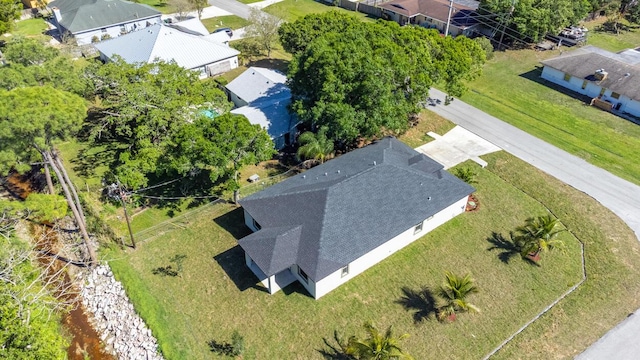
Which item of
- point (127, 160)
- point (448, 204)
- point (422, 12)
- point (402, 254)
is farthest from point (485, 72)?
point (127, 160)

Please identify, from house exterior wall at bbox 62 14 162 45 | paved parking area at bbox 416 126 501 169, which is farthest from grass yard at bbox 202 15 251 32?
paved parking area at bbox 416 126 501 169

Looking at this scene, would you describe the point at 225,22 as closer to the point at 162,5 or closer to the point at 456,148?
the point at 162,5

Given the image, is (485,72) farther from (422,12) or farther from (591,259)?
(591,259)

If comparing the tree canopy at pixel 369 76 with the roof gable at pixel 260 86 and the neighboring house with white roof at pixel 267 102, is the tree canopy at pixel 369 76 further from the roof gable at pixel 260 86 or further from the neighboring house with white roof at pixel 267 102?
the roof gable at pixel 260 86

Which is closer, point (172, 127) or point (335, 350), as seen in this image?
point (335, 350)

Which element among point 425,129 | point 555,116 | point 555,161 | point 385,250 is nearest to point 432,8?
point 555,116
